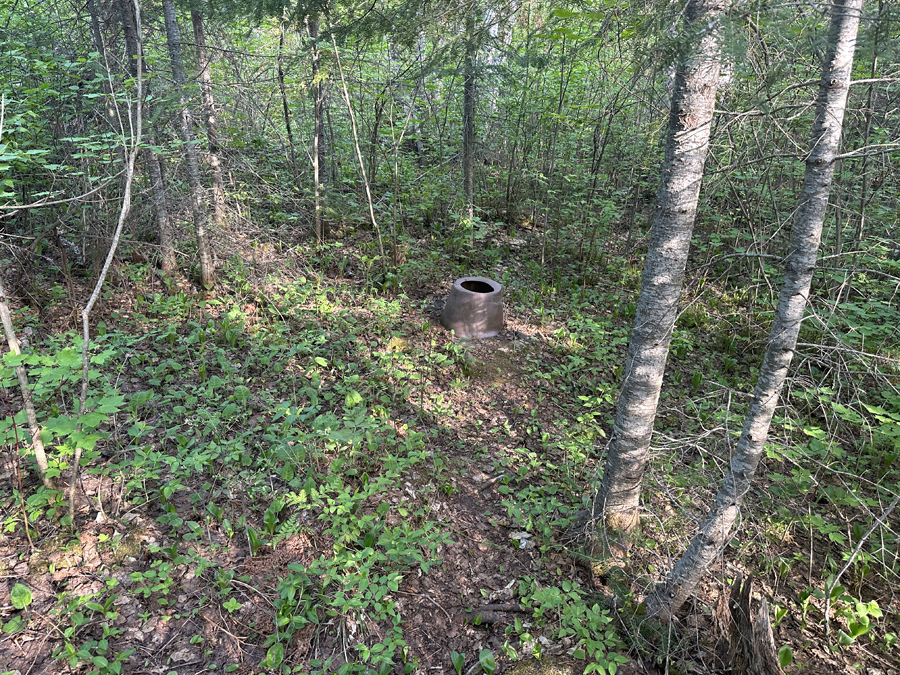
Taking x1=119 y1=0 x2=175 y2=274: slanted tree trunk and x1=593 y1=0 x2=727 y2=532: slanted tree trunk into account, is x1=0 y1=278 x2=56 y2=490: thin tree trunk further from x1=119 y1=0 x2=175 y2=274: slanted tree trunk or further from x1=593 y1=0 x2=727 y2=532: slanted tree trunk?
x1=593 y1=0 x2=727 y2=532: slanted tree trunk

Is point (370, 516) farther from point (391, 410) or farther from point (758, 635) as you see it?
point (758, 635)

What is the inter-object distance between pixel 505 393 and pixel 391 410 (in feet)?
4.61

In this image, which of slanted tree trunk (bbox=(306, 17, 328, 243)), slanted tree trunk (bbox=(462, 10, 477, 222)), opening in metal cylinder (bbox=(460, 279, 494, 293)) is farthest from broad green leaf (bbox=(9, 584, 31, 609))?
slanted tree trunk (bbox=(462, 10, 477, 222))

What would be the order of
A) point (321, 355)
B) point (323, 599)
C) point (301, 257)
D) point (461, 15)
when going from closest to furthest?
point (323, 599) < point (461, 15) < point (321, 355) < point (301, 257)

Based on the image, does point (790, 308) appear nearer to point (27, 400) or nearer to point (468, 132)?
point (27, 400)

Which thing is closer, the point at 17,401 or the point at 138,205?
the point at 17,401

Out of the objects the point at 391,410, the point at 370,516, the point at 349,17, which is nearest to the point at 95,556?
the point at 370,516

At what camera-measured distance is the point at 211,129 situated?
6129mm

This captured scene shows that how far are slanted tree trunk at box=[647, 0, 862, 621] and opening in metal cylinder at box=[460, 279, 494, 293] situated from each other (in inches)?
165

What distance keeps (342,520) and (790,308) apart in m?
3.12

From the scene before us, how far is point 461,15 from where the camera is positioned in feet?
15.1

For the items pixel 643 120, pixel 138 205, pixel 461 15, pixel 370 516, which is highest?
pixel 461 15

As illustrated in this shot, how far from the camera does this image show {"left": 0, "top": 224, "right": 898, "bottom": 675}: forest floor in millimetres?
2900

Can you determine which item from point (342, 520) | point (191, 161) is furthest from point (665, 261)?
point (191, 161)
